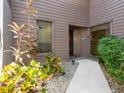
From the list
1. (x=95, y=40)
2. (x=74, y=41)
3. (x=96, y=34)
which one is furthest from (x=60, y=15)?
(x=74, y=41)

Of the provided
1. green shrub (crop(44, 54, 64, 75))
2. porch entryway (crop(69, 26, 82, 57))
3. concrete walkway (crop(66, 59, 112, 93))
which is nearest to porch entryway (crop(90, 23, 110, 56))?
porch entryway (crop(69, 26, 82, 57))

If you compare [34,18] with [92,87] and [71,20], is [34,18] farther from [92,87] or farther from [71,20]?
[92,87]

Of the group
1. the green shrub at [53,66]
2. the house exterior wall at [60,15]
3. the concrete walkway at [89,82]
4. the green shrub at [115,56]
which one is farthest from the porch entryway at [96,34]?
the green shrub at [53,66]

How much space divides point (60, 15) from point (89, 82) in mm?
4555

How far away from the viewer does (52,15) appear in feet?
27.0

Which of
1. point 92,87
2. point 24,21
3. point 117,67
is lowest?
point 92,87

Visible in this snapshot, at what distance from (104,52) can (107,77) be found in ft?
3.58

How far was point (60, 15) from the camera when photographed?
8609mm

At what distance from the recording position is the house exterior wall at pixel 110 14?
23.5 feet

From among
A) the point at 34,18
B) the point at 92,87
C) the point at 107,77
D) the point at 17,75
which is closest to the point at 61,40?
the point at 34,18

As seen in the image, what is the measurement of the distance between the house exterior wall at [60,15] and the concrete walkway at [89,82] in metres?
2.52

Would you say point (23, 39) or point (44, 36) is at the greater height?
point (44, 36)

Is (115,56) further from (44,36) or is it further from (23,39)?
(44,36)

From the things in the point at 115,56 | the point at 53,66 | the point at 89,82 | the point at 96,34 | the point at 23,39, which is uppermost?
the point at 96,34
